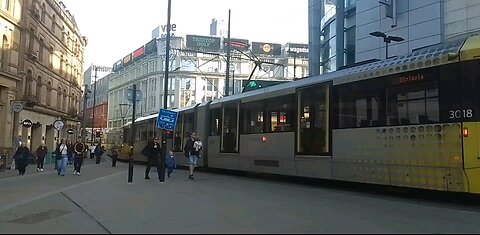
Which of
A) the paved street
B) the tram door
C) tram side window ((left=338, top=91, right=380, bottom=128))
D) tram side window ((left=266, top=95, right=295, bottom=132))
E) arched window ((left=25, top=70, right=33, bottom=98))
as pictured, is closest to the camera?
the paved street

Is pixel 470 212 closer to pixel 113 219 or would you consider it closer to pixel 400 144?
pixel 400 144

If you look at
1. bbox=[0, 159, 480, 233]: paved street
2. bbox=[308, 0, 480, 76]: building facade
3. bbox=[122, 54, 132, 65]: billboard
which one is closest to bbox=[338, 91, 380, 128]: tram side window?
bbox=[0, 159, 480, 233]: paved street

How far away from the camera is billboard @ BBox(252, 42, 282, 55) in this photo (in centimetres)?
8994

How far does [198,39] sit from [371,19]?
58540mm

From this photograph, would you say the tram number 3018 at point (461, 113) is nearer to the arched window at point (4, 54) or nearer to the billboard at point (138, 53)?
the arched window at point (4, 54)

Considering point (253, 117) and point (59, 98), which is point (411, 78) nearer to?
point (253, 117)

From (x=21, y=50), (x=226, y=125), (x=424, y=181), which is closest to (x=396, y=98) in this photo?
(x=424, y=181)

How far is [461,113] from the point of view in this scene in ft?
34.3

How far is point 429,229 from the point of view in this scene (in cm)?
746

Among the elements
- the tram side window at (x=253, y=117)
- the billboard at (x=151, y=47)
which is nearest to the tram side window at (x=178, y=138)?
the tram side window at (x=253, y=117)

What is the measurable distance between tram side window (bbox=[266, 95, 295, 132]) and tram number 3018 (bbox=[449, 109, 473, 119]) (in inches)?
234

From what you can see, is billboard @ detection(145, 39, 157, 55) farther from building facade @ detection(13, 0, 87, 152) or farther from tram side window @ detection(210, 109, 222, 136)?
tram side window @ detection(210, 109, 222, 136)

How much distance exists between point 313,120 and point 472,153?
5315 mm

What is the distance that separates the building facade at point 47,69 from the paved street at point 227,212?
24.6m
